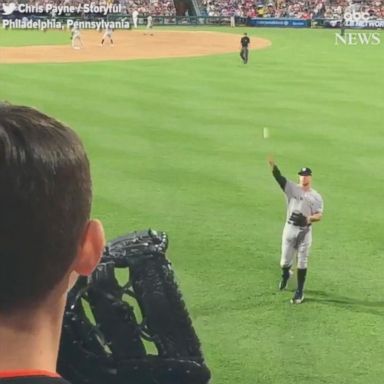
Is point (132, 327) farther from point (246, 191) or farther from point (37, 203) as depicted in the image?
point (246, 191)

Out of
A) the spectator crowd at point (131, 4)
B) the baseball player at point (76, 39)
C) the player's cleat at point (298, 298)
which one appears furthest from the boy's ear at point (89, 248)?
the spectator crowd at point (131, 4)

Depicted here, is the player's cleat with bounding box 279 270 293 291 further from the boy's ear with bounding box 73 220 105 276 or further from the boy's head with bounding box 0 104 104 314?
the boy's head with bounding box 0 104 104 314

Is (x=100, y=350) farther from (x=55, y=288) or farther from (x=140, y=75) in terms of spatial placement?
(x=140, y=75)

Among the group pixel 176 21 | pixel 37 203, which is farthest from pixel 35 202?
pixel 176 21

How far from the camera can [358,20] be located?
62.8 m

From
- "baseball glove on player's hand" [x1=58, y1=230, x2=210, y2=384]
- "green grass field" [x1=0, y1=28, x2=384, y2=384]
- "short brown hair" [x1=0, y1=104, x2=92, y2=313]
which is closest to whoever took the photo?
"short brown hair" [x1=0, y1=104, x2=92, y2=313]

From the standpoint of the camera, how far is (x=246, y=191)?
14062 millimetres

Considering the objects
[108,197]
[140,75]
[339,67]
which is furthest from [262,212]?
[339,67]

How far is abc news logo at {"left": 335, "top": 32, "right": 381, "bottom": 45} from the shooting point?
50562 mm

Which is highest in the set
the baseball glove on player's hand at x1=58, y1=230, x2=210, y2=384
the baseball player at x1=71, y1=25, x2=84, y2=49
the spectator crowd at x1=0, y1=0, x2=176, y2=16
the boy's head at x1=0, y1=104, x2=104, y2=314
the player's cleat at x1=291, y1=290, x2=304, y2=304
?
the boy's head at x1=0, y1=104, x2=104, y2=314

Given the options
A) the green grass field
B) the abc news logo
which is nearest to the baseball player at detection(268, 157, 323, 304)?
the green grass field

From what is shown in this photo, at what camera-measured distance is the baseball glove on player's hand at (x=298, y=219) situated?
30.7 ft

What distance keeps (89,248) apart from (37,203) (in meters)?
0.26

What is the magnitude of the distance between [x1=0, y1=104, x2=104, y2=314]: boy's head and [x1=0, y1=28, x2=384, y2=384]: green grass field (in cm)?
592
